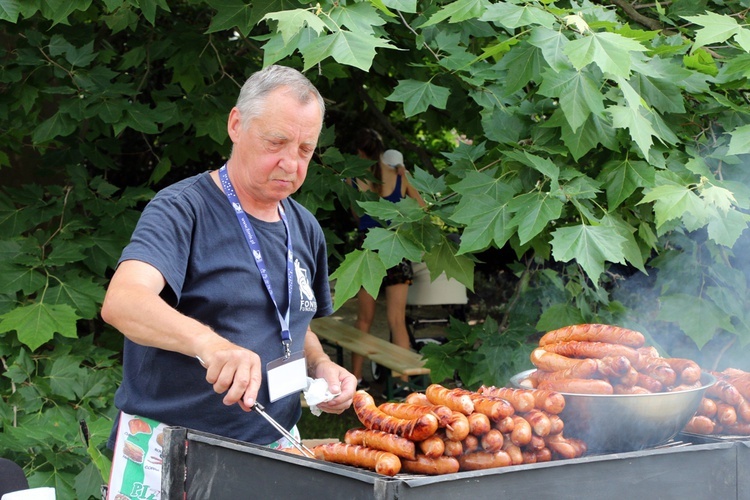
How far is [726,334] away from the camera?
11.8 ft

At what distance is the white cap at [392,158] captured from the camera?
5.93 metres

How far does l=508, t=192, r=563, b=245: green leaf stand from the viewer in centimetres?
280

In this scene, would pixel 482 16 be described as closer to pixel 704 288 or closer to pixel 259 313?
pixel 259 313

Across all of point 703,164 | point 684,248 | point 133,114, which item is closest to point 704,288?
point 684,248

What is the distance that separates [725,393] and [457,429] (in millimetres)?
963

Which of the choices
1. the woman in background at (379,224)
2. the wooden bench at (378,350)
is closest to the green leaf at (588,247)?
the woman in background at (379,224)

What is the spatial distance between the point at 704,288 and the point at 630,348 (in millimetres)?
1486

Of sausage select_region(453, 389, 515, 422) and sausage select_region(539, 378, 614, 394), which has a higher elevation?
sausage select_region(453, 389, 515, 422)

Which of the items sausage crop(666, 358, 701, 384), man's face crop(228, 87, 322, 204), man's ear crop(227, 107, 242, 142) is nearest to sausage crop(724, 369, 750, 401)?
sausage crop(666, 358, 701, 384)

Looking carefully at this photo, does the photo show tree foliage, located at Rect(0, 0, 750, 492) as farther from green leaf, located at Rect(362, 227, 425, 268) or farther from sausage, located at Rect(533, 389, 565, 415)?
sausage, located at Rect(533, 389, 565, 415)

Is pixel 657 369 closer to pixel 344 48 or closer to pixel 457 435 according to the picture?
pixel 457 435

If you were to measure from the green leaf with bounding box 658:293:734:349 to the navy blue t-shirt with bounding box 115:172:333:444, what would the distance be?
190 cm

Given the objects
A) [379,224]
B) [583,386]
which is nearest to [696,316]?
[583,386]

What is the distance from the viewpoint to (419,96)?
3.30 m
